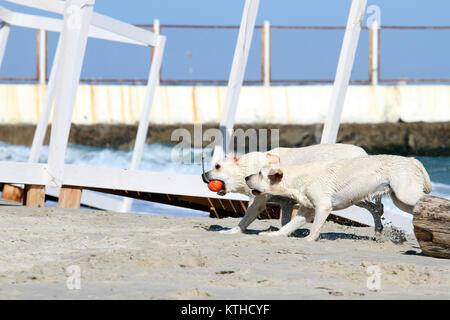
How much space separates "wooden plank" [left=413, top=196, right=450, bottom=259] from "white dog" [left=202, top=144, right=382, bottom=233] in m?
1.30

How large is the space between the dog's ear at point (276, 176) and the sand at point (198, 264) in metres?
0.51

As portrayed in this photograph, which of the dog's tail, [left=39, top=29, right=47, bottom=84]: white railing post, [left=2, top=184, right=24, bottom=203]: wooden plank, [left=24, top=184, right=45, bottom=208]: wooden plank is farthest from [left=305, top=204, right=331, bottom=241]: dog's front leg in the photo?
[left=39, top=29, right=47, bottom=84]: white railing post

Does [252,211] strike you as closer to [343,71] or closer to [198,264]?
[198,264]

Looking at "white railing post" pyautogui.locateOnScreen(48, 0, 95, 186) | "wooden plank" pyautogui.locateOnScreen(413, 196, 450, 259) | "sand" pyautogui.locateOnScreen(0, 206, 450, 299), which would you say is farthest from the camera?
"white railing post" pyautogui.locateOnScreen(48, 0, 95, 186)

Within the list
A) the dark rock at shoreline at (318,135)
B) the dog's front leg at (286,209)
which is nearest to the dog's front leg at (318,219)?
the dog's front leg at (286,209)

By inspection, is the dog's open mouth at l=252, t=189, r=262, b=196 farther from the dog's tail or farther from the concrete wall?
the concrete wall

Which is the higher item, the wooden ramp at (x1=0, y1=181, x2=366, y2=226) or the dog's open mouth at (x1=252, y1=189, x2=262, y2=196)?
the wooden ramp at (x1=0, y1=181, x2=366, y2=226)

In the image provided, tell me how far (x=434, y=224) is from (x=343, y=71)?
11.5 feet

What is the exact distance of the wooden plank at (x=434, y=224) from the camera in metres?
5.84

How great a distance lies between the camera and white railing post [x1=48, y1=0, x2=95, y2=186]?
8.76 meters

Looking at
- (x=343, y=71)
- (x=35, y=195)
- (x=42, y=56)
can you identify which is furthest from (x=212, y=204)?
(x=42, y=56)

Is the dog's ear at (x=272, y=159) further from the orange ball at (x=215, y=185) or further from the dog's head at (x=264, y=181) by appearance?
the orange ball at (x=215, y=185)

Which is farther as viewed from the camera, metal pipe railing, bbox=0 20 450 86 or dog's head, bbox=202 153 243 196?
metal pipe railing, bbox=0 20 450 86
